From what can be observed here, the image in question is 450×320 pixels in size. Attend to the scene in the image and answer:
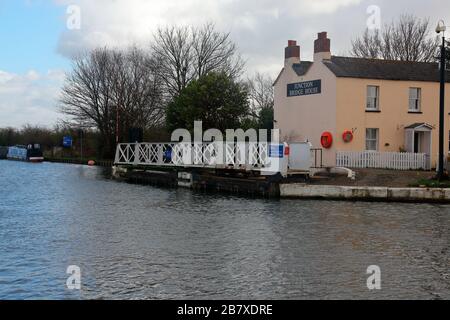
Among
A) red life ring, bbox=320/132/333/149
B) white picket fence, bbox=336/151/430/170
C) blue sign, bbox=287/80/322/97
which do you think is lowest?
white picket fence, bbox=336/151/430/170

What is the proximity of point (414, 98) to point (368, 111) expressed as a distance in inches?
122

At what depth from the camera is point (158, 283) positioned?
9227mm

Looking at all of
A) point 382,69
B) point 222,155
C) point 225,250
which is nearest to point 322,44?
point 382,69

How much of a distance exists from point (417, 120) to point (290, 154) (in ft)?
27.5

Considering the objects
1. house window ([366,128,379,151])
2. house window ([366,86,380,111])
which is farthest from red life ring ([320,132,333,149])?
house window ([366,86,380,111])

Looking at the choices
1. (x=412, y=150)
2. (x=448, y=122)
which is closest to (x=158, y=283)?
(x=412, y=150)

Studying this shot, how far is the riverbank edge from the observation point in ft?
69.2

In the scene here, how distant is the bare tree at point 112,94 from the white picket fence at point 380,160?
30.6 meters

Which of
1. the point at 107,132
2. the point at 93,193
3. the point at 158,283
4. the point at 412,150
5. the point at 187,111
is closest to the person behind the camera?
the point at 158,283

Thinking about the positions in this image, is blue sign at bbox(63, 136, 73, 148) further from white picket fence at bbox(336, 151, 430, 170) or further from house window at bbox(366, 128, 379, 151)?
white picket fence at bbox(336, 151, 430, 170)

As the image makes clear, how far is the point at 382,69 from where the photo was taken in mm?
30609

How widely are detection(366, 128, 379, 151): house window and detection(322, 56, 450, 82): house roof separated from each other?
2818 mm
